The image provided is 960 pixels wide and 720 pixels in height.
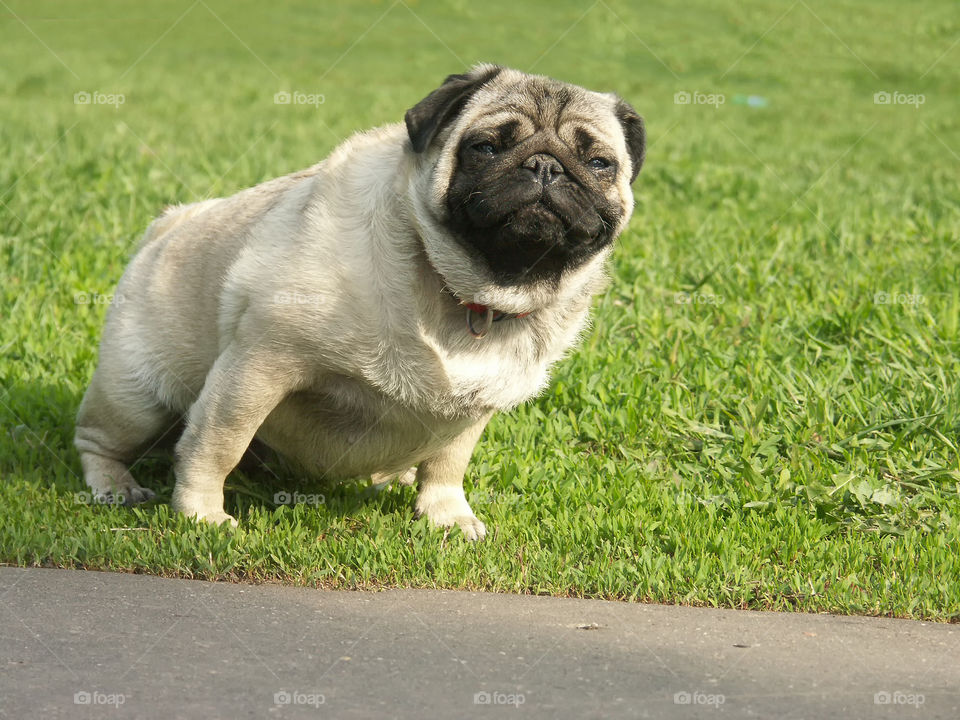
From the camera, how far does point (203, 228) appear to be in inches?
207

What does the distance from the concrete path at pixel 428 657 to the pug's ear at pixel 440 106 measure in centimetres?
166

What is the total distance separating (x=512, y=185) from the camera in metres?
4.34

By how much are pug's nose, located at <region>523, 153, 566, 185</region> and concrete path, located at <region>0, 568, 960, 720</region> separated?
152 cm

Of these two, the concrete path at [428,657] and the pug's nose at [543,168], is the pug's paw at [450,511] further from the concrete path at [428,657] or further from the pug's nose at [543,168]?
the pug's nose at [543,168]

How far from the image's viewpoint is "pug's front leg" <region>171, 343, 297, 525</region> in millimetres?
4492

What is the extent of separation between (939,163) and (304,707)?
11552mm

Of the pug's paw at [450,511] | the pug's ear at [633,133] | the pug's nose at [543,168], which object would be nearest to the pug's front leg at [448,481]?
the pug's paw at [450,511]

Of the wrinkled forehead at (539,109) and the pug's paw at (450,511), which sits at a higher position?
the wrinkled forehead at (539,109)

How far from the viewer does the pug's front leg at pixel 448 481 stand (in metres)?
5.05

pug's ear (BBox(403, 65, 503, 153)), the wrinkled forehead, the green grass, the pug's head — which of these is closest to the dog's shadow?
the green grass

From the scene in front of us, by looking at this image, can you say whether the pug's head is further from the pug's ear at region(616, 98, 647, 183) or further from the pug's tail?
the pug's tail

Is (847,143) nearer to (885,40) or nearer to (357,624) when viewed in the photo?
(885,40)

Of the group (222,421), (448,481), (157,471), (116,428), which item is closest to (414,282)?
(222,421)

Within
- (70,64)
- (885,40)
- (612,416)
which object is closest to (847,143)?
(885,40)
